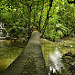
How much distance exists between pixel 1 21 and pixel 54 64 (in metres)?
14.5

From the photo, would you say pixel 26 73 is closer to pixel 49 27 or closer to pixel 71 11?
pixel 49 27

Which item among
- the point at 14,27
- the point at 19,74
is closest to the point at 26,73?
the point at 19,74

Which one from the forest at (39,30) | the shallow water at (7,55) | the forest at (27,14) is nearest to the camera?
the shallow water at (7,55)

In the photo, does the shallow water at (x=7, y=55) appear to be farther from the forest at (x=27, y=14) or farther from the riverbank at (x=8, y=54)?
the forest at (x=27, y=14)

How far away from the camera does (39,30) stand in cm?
1639

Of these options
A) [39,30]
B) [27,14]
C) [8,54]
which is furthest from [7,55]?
[39,30]

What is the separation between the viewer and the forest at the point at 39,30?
6723 millimetres

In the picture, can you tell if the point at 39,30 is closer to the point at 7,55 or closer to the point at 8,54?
the point at 8,54

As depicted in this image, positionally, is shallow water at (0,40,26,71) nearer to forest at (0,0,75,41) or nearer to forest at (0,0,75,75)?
forest at (0,0,75,75)

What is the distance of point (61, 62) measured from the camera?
22.6ft

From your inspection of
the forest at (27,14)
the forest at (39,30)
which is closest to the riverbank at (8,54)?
the forest at (39,30)

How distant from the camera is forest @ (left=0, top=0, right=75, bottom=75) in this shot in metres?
6.72

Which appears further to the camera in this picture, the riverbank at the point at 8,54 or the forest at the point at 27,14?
the forest at the point at 27,14

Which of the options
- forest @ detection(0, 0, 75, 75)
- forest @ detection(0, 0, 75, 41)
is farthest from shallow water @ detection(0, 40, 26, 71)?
forest @ detection(0, 0, 75, 41)
